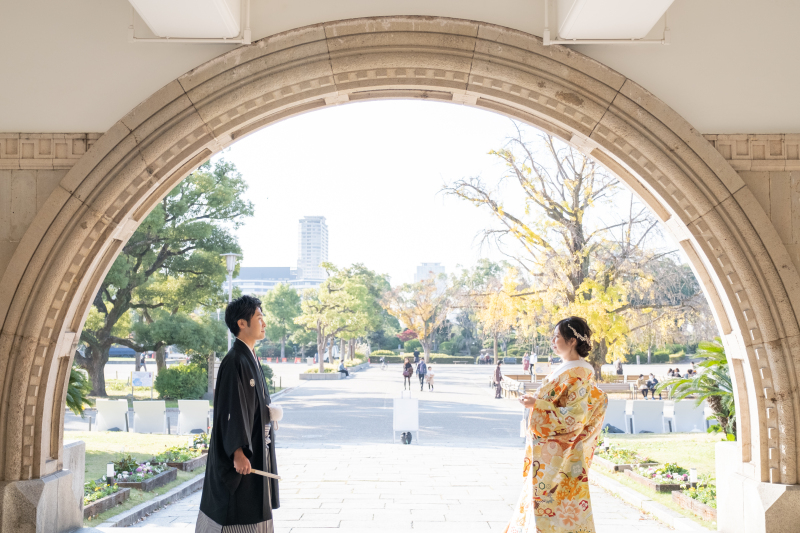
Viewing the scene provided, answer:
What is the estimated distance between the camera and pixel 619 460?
7691 millimetres

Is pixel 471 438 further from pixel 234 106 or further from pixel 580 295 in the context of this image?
pixel 234 106

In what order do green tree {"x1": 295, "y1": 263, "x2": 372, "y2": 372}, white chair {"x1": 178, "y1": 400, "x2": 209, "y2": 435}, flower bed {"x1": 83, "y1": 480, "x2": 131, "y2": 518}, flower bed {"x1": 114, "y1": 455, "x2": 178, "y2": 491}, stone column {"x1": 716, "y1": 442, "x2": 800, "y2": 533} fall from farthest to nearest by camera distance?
green tree {"x1": 295, "y1": 263, "x2": 372, "y2": 372}, white chair {"x1": 178, "y1": 400, "x2": 209, "y2": 435}, flower bed {"x1": 114, "y1": 455, "x2": 178, "y2": 491}, flower bed {"x1": 83, "y1": 480, "x2": 131, "y2": 518}, stone column {"x1": 716, "y1": 442, "x2": 800, "y2": 533}

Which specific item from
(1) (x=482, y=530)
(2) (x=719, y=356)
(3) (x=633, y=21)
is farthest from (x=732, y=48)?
(1) (x=482, y=530)

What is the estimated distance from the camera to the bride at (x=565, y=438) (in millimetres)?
3426

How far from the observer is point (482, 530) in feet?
16.2

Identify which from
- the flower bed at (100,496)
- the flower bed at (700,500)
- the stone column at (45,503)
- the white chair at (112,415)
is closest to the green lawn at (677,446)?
the flower bed at (700,500)

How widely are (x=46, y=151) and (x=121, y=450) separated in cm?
540

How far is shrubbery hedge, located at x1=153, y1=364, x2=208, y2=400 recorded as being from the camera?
1577cm

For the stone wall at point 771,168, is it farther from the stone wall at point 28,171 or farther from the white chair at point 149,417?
the white chair at point 149,417

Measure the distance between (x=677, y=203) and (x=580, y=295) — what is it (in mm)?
7897

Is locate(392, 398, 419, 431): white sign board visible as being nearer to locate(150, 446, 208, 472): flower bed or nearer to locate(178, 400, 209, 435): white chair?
locate(150, 446, 208, 472): flower bed

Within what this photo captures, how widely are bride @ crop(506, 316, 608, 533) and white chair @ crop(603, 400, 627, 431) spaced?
7462mm

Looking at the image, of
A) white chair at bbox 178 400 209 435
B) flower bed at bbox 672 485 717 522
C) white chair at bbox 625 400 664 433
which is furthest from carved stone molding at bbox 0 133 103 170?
white chair at bbox 625 400 664 433

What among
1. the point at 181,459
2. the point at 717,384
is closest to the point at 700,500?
the point at 717,384
